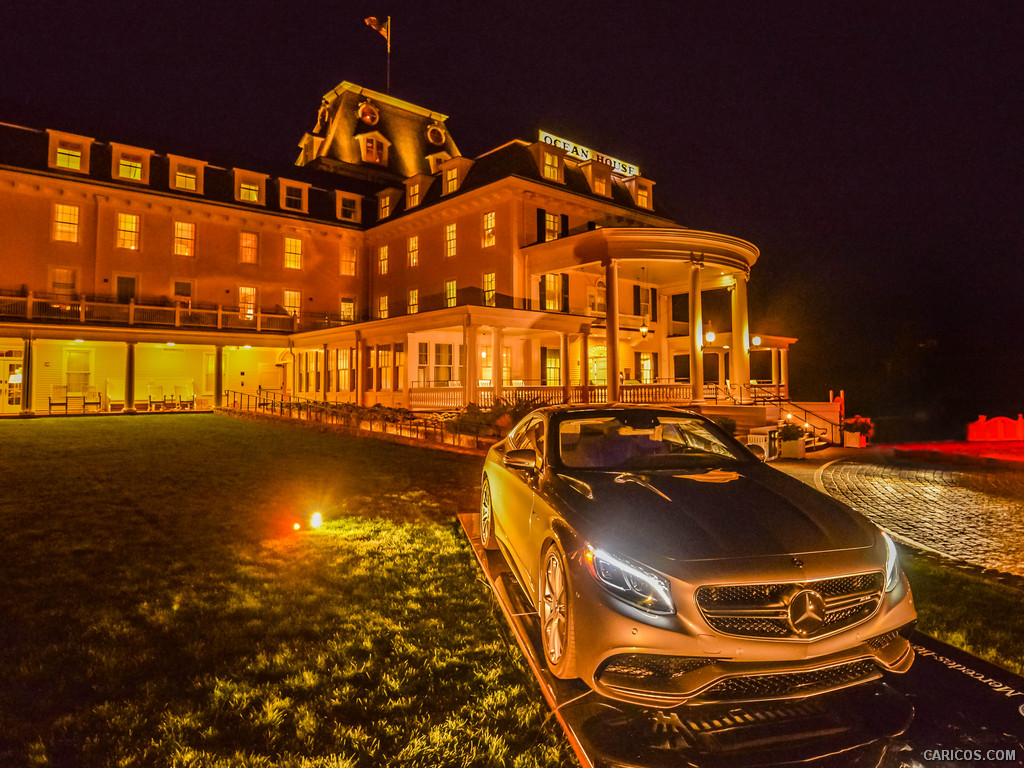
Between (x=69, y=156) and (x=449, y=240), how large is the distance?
17.7 m

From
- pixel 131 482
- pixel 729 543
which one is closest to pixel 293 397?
pixel 131 482

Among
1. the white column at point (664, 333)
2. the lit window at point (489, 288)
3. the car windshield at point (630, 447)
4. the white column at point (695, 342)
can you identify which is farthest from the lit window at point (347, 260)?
the car windshield at point (630, 447)

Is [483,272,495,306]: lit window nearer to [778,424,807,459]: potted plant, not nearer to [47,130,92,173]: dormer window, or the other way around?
[778,424,807,459]: potted plant

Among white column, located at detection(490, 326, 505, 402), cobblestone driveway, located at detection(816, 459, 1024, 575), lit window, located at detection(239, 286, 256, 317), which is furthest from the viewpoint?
lit window, located at detection(239, 286, 256, 317)

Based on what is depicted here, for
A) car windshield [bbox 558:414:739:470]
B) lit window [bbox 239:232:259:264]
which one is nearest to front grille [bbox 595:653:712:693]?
car windshield [bbox 558:414:739:470]

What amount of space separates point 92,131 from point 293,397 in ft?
55.2

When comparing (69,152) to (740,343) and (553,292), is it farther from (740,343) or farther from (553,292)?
(740,343)

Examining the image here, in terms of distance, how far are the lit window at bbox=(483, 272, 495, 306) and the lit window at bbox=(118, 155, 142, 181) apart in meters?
17.8

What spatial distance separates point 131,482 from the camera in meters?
9.43

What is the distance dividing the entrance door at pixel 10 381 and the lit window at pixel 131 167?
31.6 ft

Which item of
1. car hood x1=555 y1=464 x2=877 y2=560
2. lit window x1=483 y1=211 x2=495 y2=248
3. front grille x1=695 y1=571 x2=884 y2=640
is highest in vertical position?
lit window x1=483 y1=211 x2=495 y2=248

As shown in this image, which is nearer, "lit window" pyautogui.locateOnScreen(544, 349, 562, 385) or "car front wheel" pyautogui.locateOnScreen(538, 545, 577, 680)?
"car front wheel" pyautogui.locateOnScreen(538, 545, 577, 680)

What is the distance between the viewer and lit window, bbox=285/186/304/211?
107 feet

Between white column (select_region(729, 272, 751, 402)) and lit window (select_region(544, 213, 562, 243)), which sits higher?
lit window (select_region(544, 213, 562, 243))
